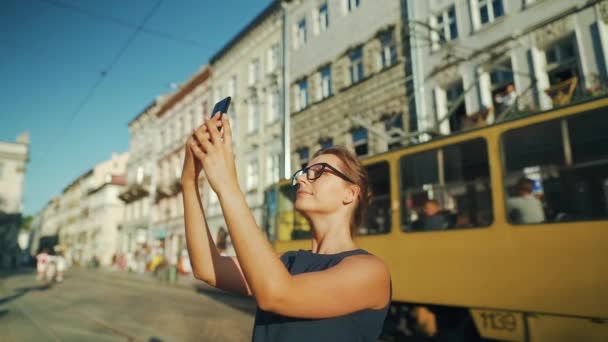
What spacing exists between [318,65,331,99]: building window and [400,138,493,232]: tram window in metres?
13.7

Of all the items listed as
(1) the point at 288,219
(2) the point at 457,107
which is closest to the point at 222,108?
(1) the point at 288,219

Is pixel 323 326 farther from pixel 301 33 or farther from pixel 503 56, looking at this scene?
pixel 301 33

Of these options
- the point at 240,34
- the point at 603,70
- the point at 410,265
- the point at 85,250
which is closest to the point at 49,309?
the point at 410,265

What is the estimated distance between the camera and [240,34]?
26.2 metres

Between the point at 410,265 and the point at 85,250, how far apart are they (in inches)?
2211

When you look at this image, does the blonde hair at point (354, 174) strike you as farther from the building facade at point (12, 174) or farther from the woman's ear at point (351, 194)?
the building facade at point (12, 174)

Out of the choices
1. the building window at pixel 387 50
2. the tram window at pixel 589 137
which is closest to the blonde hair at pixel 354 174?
the tram window at pixel 589 137

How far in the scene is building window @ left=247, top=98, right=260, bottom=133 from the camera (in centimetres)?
2475

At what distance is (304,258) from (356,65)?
1736 centimetres

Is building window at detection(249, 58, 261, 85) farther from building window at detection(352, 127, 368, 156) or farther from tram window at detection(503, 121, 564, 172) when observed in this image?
tram window at detection(503, 121, 564, 172)

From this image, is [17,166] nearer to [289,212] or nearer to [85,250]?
[85,250]

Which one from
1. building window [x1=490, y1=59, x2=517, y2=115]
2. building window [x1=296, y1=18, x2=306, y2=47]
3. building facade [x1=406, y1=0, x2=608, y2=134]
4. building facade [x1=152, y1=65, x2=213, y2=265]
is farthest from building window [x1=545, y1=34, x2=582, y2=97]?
building facade [x1=152, y1=65, x2=213, y2=265]

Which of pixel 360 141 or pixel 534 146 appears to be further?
pixel 360 141

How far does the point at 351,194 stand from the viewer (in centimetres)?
179
